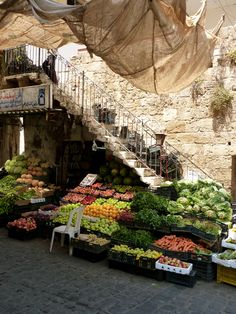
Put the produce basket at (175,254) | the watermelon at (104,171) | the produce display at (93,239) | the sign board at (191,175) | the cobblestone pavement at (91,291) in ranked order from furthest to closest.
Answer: the watermelon at (104,171)
the sign board at (191,175)
the produce display at (93,239)
the produce basket at (175,254)
the cobblestone pavement at (91,291)

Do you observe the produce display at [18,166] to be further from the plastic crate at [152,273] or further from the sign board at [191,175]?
the plastic crate at [152,273]

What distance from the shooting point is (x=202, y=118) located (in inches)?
404

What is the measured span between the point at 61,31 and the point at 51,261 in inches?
178

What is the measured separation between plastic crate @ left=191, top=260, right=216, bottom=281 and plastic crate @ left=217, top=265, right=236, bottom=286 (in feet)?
0.46

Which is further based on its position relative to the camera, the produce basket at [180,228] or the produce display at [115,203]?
the produce display at [115,203]

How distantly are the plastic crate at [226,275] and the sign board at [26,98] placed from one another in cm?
714

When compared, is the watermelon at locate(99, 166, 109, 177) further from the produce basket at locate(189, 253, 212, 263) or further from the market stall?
the produce basket at locate(189, 253, 212, 263)

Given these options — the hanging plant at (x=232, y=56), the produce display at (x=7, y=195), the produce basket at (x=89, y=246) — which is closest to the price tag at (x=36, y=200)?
the produce display at (x=7, y=195)

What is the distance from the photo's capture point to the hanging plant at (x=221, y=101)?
970 cm

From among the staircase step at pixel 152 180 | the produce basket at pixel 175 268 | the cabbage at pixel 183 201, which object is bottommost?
the produce basket at pixel 175 268

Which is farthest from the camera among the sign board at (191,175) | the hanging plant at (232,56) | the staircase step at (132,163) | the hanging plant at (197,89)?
the hanging plant at (197,89)

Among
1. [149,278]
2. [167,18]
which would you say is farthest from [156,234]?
[167,18]

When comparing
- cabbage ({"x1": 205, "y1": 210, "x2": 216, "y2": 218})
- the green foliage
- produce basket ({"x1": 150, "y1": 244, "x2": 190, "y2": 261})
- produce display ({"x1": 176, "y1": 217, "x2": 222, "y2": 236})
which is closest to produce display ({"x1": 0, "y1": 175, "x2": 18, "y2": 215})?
the green foliage

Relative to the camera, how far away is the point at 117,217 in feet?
25.4
